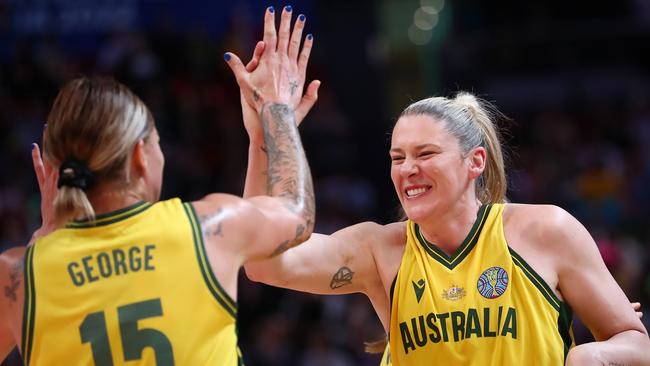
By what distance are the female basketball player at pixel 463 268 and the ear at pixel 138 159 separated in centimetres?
81

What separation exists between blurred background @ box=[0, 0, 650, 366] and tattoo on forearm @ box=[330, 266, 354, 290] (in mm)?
4482

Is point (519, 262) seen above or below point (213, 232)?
below

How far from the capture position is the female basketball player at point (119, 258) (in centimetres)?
271

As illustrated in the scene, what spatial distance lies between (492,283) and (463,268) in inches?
5.6

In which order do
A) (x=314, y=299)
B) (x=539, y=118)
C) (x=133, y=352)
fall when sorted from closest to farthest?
(x=133, y=352)
(x=314, y=299)
(x=539, y=118)

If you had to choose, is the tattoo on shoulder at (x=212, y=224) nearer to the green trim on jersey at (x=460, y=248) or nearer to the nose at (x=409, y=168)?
the nose at (x=409, y=168)

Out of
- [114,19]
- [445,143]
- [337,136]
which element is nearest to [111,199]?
[445,143]

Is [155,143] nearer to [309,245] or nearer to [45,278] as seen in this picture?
[45,278]

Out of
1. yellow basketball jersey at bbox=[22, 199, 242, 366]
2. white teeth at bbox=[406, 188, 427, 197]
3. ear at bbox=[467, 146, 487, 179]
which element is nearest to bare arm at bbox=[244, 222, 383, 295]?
white teeth at bbox=[406, 188, 427, 197]

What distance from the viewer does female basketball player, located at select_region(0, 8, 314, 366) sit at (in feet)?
8.90

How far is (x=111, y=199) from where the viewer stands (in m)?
2.81

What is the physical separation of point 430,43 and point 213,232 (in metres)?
11.7

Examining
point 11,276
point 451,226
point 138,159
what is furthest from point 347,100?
point 11,276

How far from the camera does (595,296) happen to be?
11.6 feet
